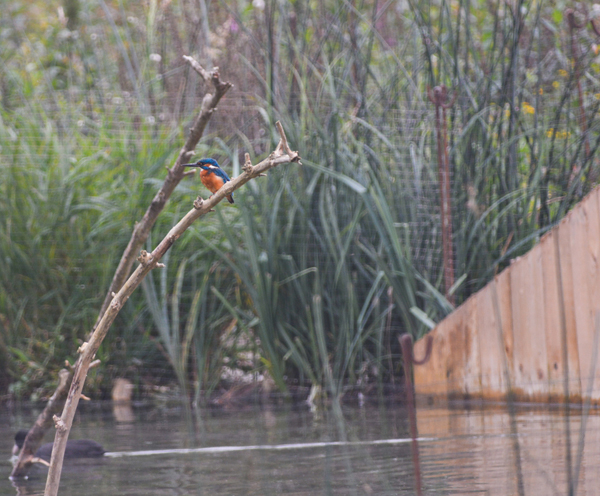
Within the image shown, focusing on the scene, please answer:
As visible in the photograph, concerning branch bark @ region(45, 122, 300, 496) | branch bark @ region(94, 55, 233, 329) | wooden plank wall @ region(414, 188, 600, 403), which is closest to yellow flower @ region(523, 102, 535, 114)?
wooden plank wall @ region(414, 188, 600, 403)

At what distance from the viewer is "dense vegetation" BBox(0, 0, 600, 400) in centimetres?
459

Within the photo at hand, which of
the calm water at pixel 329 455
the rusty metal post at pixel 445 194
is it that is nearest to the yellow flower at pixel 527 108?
the rusty metal post at pixel 445 194

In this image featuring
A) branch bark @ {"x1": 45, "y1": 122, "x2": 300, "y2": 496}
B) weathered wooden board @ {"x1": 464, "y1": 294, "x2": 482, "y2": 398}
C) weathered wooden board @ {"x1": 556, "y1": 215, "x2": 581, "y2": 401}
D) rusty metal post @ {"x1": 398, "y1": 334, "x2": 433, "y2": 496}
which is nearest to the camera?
rusty metal post @ {"x1": 398, "y1": 334, "x2": 433, "y2": 496}

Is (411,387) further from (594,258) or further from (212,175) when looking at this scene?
(594,258)

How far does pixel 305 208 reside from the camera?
4.93 meters

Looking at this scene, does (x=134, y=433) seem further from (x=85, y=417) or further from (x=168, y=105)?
(x=168, y=105)

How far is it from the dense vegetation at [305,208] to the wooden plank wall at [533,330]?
32 centimetres

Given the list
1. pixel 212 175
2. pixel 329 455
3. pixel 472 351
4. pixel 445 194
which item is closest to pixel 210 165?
pixel 212 175

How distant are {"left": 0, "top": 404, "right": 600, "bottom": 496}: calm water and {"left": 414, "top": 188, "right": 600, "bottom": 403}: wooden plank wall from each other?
195 millimetres

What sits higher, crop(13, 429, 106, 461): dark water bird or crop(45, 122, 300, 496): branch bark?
crop(45, 122, 300, 496): branch bark

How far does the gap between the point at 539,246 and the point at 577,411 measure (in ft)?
2.54

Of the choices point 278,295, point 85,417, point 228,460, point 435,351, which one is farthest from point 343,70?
point 228,460

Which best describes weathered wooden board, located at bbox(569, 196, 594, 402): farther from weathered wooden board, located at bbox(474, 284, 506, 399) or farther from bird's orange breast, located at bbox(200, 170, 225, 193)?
bird's orange breast, located at bbox(200, 170, 225, 193)

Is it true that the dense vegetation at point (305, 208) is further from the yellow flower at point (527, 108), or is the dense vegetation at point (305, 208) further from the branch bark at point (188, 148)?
the branch bark at point (188, 148)
